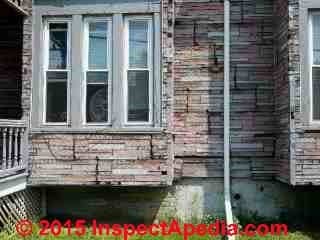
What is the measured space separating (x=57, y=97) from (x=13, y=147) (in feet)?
3.72

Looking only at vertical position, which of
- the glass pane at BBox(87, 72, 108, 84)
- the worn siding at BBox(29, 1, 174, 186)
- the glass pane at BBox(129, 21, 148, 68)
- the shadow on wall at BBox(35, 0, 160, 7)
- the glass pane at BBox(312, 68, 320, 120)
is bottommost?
the worn siding at BBox(29, 1, 174, 186)

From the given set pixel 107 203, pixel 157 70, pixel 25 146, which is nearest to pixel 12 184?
pixel 25 146

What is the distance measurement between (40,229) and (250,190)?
3.82 metres

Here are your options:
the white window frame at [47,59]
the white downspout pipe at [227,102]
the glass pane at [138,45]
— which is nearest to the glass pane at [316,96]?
the white downspout pipe at [227,102]

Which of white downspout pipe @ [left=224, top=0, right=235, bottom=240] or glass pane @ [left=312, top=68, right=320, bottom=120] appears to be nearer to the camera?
glass pane @ [left=312, top=68, right=320, bottom=120]

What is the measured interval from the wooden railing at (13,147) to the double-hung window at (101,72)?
403 millimetres

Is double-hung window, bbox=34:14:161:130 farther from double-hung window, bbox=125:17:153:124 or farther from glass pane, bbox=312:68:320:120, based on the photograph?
glass pane, bbox=312:68:320:120

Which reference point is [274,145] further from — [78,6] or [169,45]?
[78,6]

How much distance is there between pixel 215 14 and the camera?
8734 mm

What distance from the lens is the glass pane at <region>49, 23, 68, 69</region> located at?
318 inches

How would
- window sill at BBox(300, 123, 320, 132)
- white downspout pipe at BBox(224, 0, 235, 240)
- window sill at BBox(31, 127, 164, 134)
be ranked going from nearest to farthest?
window sill at BBox(300, 123, 320, 132), window sill at BBox(31, 127, 164, 134), white downspout pipe at BBox(224, 0, 235, 240)

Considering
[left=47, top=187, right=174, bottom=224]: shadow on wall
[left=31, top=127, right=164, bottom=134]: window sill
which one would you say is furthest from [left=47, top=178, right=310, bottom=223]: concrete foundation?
[left=31, top=127, right=164, bottom=134]: window sill

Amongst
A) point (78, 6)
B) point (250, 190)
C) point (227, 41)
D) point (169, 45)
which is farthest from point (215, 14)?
point (250, 190)

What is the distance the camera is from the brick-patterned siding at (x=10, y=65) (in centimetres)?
855
